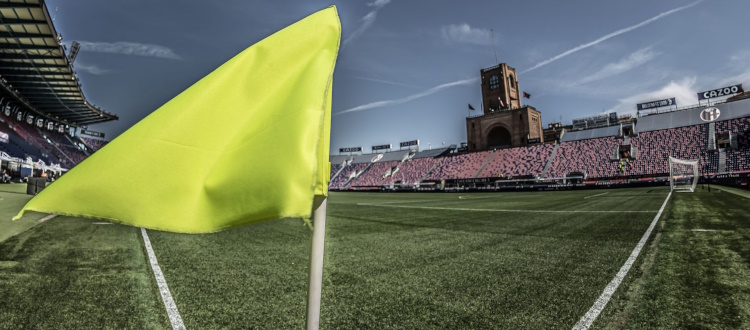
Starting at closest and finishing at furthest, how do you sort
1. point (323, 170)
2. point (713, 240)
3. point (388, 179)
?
1. point (323, 170)
2. point (713, 240)
3. point (388, 179)

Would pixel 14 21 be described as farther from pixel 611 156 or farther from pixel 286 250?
→ pixel 611 156

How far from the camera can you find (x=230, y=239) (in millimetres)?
5637

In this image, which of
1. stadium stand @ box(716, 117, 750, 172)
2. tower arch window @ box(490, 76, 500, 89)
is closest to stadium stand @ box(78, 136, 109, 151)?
tower arch window @ box(490, 76, 500, 89)

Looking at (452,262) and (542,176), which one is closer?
(452,262)

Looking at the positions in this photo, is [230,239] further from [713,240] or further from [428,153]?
[428,153]

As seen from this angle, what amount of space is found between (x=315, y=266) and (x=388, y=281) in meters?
2.39

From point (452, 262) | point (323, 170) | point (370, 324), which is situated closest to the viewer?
point (323, 170)

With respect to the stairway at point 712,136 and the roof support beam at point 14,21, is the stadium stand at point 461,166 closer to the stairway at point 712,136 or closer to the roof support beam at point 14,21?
the stairway at point 712,136

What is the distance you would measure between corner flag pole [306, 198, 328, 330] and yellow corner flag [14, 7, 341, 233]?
0.11 m

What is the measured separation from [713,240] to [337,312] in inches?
238

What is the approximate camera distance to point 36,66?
29.8m

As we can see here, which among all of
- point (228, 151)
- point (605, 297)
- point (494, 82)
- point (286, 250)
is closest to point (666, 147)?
point (494, 82)

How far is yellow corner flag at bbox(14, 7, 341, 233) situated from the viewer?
0.86 meters

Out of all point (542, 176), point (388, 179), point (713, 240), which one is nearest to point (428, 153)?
point (388, 179)
